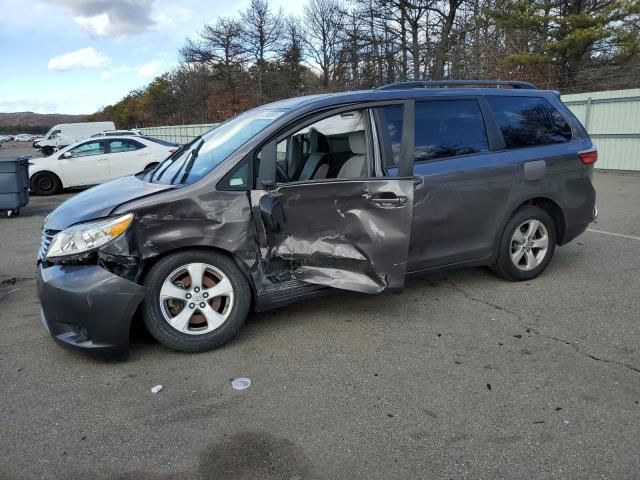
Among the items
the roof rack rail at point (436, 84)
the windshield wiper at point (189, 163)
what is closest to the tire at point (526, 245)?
the roof rack rail at point (436, 84)

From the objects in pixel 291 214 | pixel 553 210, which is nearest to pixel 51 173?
pixel 291 214

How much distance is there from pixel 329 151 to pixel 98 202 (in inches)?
72.5

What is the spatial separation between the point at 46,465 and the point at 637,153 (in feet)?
53.8

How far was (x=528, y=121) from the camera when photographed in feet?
16.7

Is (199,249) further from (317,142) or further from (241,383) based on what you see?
(317,142)

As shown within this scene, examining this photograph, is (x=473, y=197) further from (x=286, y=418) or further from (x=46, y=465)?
(x=46, y=465)

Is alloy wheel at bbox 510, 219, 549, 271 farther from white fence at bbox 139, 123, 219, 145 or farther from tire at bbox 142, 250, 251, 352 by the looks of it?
white fence at bbox 139, 123, 219, 145

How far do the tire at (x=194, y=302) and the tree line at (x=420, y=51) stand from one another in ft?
72.8

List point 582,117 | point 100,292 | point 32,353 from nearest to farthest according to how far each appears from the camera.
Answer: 1. point 100,292
2. point 32,353
3. point 582,117

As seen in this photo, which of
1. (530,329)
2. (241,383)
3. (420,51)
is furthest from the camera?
(420,51)

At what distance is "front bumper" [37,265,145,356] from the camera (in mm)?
3473

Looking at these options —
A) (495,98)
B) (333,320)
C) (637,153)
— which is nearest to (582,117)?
(637,153)

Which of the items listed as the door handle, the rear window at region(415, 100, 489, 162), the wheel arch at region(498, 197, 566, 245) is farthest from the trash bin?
the wheel arch at region(498, 197, 566, 245)

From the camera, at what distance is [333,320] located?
442cm
